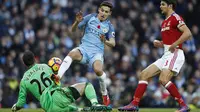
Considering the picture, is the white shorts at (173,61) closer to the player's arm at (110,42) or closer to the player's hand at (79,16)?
the player's arm at (110,42)

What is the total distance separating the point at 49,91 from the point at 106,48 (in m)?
11.9

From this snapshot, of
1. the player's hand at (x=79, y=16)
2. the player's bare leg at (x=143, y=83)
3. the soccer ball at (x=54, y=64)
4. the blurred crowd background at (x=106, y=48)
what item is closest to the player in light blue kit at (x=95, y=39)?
the player's hand at (x=79, y=16)

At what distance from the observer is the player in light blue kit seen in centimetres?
1562

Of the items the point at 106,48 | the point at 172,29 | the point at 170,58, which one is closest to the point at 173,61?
the point at 170,58

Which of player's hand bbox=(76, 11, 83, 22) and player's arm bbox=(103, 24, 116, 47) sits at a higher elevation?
player's hand bbox=(76, 11, 83, 22)

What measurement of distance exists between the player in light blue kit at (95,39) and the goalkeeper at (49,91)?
54.8 inches

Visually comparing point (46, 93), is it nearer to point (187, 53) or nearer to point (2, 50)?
point (2, 50)

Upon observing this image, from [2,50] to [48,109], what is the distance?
446 inches

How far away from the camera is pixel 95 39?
52.2 ft

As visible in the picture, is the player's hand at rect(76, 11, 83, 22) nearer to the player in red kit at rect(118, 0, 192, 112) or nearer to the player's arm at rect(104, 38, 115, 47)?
the player's arm at rect(104, 38, 115, 47)

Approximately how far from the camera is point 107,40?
1570 cm

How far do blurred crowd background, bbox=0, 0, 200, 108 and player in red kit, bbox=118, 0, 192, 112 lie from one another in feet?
24.6

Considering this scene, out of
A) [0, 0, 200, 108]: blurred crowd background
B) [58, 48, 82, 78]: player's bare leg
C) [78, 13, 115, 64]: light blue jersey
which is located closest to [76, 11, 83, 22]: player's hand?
[78, 13, 115, 64]: light blue jersey

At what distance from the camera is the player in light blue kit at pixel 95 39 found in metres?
15.6
